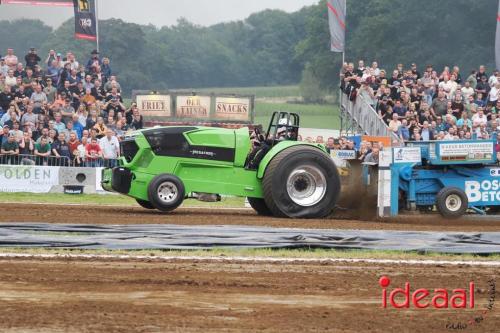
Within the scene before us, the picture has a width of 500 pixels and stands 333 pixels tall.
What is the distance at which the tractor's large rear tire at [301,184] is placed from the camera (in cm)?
1562

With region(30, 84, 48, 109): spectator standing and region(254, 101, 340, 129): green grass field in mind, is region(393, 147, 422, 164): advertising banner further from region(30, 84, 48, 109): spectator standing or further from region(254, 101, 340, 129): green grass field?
region(254, 101, 340, 129): green grass field

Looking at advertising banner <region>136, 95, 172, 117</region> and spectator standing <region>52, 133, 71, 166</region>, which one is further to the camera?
advertising banner <region>136, 95, 172, 117</region>

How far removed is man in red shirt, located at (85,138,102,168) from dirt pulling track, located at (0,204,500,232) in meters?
5.40

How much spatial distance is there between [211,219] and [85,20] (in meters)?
15.3

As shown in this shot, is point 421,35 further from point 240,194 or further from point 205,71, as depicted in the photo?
point 240,194

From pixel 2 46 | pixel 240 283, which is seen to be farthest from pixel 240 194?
pixel 2 46

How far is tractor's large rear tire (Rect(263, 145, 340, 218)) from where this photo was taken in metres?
15.6

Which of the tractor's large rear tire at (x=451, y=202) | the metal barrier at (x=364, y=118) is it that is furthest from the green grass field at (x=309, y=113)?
the tractor's large rear tire at (x=451, y=202)

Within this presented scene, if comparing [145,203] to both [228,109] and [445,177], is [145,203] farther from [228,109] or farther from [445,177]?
[228,109]

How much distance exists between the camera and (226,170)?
1590 centimetres

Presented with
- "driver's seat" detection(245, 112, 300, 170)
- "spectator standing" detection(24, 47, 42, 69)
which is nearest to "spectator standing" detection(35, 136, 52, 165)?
"spectator standing" detection(24, 47, 42, 69)

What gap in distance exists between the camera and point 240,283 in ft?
29.7

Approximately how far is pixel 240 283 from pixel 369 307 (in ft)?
4.62

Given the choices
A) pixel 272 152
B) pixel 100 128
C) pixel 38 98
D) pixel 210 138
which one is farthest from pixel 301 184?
pixel 38 98
